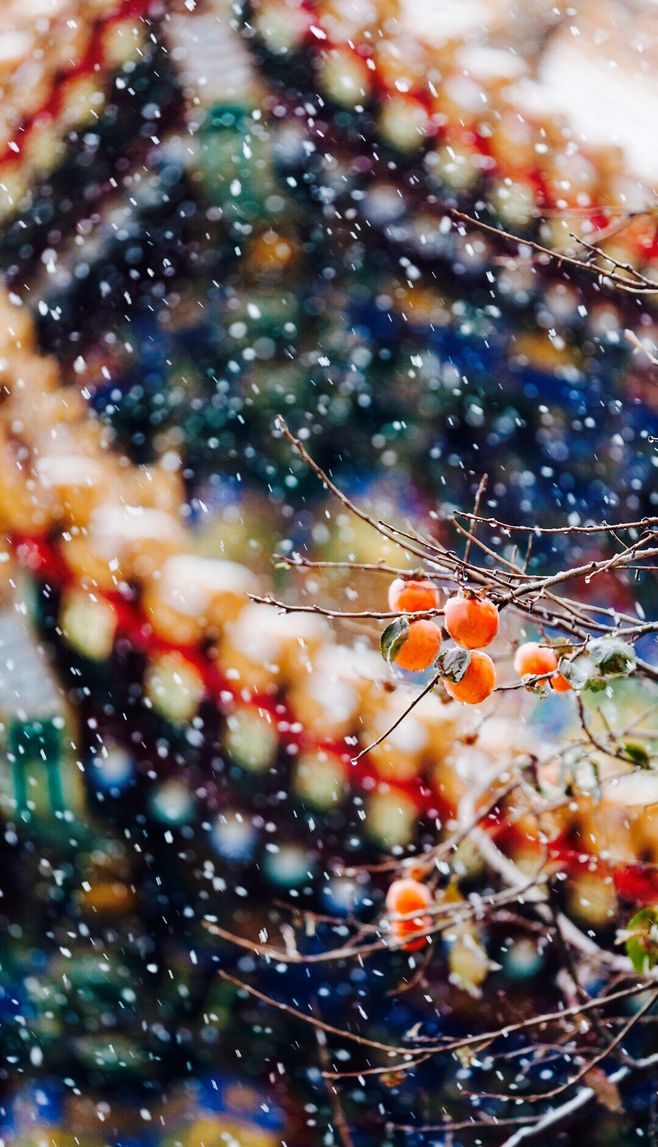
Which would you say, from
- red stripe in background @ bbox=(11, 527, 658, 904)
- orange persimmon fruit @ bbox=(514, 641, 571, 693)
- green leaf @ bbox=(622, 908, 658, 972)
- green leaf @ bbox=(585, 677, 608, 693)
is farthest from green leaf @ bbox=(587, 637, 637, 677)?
red stripe in background @ bbox=(11, 527, 658, 904)

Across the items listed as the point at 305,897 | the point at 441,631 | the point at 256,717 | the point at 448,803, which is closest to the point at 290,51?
the point at 256,717

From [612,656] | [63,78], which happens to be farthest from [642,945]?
[63,78]

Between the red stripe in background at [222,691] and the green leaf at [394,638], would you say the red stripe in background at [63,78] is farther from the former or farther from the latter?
the green leaf at [394,638]

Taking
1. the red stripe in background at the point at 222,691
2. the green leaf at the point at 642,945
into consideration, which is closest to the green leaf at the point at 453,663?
the green leaf at the point at 642,945

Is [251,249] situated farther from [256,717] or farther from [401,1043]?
[401,1043]

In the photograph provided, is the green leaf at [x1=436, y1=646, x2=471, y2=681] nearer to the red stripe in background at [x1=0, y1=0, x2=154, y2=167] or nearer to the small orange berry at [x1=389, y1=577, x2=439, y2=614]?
the small orange berry at [x1=389, y1=577, x2=439, y2=614]

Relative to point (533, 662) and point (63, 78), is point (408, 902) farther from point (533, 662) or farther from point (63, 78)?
point (63, 78)
